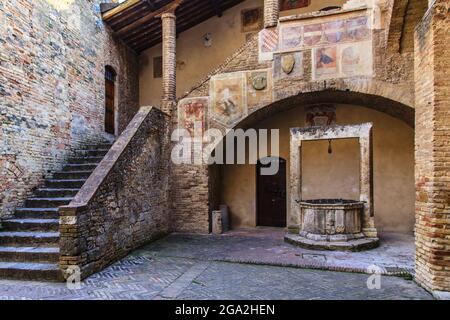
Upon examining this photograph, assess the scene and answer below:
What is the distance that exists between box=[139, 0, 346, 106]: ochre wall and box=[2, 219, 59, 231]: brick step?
23.7 feet

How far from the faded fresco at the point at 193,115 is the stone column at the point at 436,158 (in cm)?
580

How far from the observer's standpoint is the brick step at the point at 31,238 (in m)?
6.05

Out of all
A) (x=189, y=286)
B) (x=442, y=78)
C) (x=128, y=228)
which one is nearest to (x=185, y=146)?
(x=128, y=228)

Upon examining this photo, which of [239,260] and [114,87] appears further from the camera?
[114,87]

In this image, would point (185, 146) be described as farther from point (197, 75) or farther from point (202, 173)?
point (197, 75)

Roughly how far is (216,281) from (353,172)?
21.5 ft

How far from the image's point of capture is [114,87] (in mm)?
11477

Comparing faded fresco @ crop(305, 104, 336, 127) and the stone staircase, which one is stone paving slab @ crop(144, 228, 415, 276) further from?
faded fresco @ crop(305, 104, 336, 127)

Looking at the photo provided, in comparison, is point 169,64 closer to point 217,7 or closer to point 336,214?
point 217,7

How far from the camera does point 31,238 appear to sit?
611 centimetres

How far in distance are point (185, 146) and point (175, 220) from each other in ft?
7.27

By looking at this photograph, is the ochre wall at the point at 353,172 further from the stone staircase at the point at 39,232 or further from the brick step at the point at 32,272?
the brick step at the point at 32,272

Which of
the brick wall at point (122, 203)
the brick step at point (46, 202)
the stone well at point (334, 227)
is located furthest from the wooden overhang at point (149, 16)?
the stone well at point (334, 227)

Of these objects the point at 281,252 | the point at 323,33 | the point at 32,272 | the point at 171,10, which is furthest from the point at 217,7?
the point at 32,272
